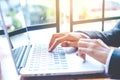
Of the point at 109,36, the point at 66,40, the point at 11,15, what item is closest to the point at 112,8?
the point at 109,36

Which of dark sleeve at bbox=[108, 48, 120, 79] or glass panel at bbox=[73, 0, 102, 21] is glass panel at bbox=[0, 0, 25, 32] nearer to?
dark sleeve at bbox=[108, 48, 120, 79]

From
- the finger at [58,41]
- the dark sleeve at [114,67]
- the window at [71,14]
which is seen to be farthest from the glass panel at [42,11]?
the dark sleeve at [114,67]

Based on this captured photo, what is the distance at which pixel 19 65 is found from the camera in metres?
0.72

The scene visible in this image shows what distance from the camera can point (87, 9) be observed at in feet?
8.98

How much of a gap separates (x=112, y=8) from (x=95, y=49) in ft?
7.34

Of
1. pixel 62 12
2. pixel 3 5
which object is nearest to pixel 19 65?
→ pixel 3 5

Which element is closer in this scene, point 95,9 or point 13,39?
point 13,39

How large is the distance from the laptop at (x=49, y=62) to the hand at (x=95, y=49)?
3 centimetres

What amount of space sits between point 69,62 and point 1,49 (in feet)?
1.27

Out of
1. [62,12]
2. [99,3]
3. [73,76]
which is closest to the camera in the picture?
[73,76]

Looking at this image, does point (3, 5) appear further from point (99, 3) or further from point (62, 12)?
point (99, 3)

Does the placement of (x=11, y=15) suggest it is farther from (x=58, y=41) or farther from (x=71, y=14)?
(x=71, y=14)

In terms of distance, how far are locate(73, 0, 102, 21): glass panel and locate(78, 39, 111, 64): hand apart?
182 centimetres

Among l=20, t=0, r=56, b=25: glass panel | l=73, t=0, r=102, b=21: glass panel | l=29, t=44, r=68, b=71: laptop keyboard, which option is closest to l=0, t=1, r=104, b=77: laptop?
l=29, t=44, r=68, b=71: laptop keyboard
